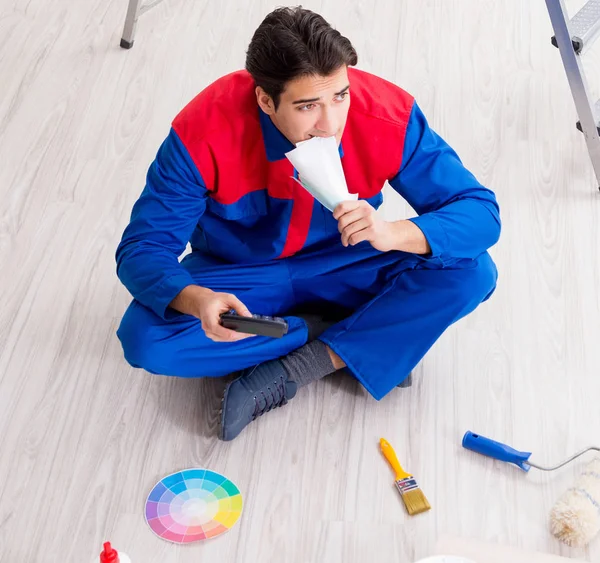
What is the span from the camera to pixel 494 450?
195 cm

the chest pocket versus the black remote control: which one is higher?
the chest pocket

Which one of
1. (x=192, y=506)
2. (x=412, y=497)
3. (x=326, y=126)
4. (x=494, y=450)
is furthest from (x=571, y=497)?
(x=326, y=126)

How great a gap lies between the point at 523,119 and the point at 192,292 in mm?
1362

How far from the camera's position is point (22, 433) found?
203cm

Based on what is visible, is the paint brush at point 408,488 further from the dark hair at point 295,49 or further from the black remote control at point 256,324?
the dark hair at point 295,49

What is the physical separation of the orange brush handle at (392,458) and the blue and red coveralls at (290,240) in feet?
0.41

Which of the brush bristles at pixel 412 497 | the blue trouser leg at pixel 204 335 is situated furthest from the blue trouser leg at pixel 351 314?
the brush bristles at pixel 412 497

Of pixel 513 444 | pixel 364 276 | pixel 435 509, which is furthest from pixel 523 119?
pixel 435 509

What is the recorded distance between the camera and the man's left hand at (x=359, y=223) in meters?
1.74

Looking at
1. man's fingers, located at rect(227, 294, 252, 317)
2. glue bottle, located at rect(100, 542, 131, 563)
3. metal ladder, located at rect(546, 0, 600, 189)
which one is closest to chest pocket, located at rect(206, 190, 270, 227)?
man's fingers, located at rect(227, 294, 252, 317)

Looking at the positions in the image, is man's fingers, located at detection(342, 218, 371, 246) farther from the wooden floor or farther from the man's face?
the wooden floor

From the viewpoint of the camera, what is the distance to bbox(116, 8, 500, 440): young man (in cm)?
183

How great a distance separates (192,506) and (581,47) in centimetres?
147

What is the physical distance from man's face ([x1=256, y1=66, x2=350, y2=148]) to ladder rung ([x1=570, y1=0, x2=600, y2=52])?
91 cm
